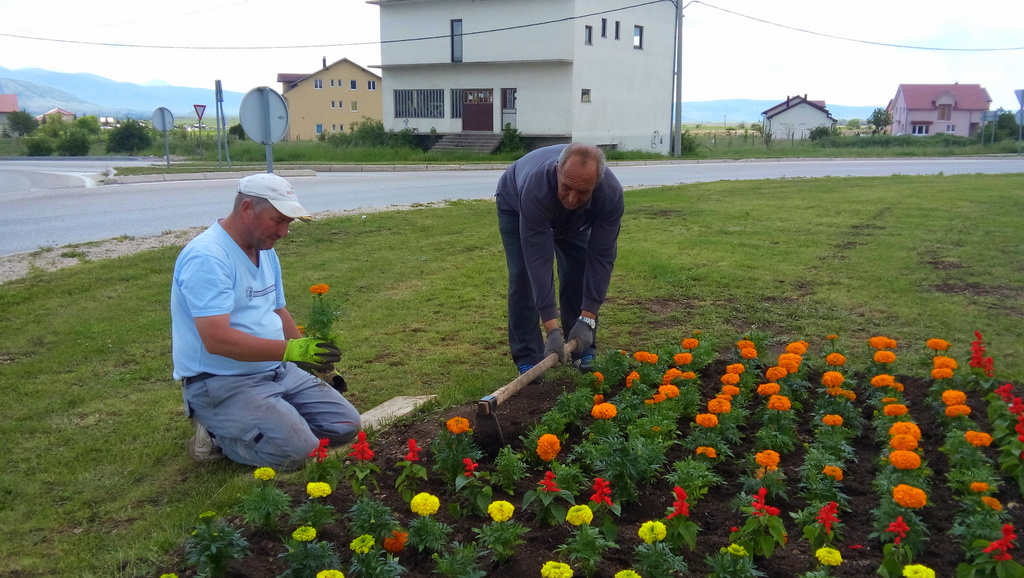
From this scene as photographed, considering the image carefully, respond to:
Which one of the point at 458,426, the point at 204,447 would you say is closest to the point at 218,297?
the point at 204,447

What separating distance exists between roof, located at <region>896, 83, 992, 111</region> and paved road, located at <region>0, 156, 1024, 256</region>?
60.8 metres

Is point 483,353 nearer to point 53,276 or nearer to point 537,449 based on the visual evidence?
point 537,449

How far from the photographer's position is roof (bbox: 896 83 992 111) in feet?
251

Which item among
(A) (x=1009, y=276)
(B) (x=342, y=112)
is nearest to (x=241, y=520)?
(A) (x=1009, y=276)

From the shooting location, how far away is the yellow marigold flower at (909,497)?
2596mm

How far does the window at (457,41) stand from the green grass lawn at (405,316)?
84.4 feet

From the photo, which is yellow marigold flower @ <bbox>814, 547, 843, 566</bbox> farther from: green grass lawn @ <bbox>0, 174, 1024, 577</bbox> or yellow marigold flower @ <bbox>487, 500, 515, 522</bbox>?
green grass lawn @ <bbox>0, 174, 1024, 577</bbox>

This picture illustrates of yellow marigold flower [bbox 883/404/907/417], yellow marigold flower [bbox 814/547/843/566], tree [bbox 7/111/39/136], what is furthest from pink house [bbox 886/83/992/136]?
yellow marigold flower [bbox 814/547/843/566]

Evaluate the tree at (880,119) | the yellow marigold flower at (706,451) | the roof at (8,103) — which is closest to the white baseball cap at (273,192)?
the yellow marigold flower at (706,451)

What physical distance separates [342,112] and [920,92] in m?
55.1

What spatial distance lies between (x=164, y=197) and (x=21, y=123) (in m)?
45.4

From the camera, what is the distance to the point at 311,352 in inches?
152

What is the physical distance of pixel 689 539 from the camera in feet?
9.00

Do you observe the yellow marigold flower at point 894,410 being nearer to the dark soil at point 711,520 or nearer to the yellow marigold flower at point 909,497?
the dark soil at point 711,520
